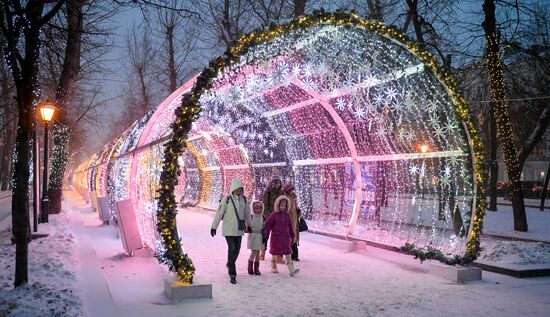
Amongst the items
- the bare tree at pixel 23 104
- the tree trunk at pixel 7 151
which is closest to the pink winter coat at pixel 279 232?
the bare tree at pixel 23 104

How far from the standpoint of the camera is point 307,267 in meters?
9.92

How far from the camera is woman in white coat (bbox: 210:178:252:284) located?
845 centimetres

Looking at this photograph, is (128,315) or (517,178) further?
(517,178)

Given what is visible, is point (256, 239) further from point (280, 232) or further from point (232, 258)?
point (232, 258)

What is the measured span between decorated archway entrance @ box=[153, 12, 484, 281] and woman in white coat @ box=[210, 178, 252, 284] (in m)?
1.00

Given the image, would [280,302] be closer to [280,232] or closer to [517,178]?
[280,232]

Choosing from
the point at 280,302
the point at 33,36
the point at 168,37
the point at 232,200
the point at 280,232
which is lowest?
the point at 280,302

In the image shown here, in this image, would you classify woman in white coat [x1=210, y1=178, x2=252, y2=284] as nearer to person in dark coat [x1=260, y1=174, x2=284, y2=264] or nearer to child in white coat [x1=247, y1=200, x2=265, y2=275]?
child in white coat [x1=247, y1=200, x2=265, y2=275]

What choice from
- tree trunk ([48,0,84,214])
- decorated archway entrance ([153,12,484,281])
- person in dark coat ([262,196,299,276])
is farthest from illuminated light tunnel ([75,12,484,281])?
tree trunk ([48,0,84,214])

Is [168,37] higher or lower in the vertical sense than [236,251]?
higher

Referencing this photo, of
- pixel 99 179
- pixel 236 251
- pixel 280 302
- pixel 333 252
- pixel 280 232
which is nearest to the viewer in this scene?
pixel 280 302

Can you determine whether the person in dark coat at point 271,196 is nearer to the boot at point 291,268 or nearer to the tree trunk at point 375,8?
the boot at point 291,268

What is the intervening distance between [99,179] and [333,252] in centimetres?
1443

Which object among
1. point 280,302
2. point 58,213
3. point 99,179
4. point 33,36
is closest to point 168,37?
point 99,179
